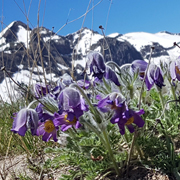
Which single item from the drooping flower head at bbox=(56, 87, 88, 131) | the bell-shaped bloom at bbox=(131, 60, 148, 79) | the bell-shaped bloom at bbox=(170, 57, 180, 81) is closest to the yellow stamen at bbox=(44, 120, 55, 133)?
the drooping flower head at bbox=(56, 87, 88, 131)

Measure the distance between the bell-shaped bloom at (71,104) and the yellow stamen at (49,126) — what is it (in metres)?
0.30

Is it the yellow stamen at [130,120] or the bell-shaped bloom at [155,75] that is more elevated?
the bell-shaped bloom at [155,75]

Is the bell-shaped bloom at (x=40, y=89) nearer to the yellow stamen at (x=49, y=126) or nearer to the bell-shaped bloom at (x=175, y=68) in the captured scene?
the yellow stamen at (x=49, y=126)

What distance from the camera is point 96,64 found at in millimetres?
1271

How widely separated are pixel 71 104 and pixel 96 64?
0.84 feet

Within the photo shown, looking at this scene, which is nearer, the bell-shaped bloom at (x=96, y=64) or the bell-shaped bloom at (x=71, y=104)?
the bell-shaped bloom at (x=71, y=104)

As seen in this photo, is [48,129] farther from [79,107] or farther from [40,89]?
[40,89]

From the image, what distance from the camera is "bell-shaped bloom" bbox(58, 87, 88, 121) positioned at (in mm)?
1141

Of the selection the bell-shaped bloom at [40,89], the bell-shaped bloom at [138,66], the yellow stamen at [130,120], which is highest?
the bell-shaped bloom at [40,89]

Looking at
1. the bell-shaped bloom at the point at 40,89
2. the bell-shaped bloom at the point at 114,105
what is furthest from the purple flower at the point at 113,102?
the bell-shaped bloom at the point at 40,89

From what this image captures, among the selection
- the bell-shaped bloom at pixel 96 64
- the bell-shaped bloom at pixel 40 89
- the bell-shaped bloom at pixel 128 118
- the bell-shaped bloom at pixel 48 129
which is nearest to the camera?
the bell-shaped bloom at pixel 128 118

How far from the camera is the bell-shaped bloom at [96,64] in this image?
4.14 feet

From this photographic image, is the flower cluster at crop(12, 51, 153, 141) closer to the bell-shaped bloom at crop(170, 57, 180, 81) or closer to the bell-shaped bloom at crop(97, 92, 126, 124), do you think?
the bell-shaped bloom at crop(97, 92, 126, 124)

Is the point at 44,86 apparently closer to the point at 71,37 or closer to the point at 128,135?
the point at 128,135
